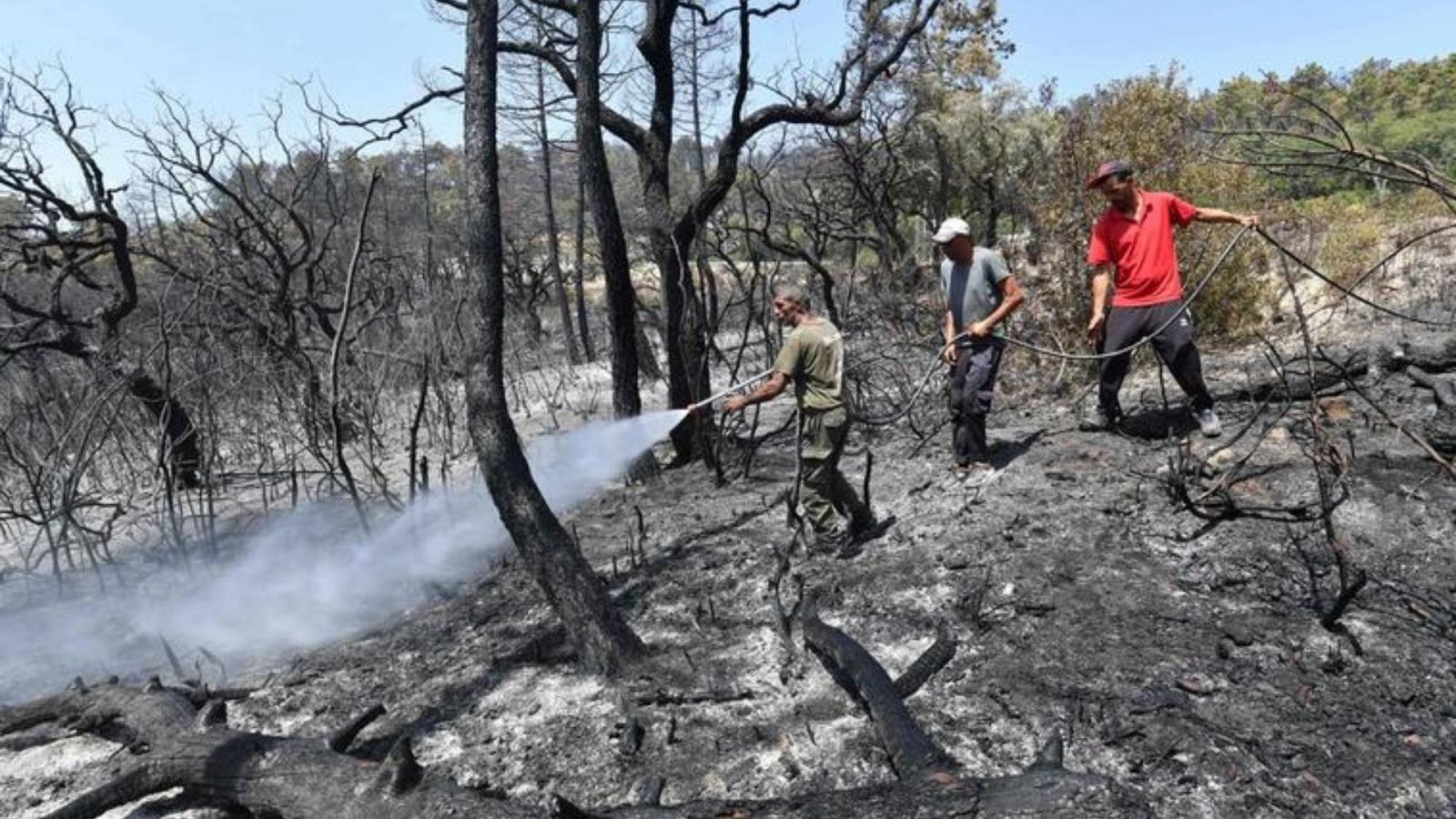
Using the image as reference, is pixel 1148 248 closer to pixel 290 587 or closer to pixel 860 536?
pixel 860 536

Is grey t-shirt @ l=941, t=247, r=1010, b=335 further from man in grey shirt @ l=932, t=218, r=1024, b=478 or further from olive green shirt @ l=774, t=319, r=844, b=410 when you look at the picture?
olive green shirt @ l=774, t=319, r=844, b=410

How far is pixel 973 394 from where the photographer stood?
213 inches

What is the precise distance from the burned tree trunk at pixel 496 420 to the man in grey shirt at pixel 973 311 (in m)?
2.54

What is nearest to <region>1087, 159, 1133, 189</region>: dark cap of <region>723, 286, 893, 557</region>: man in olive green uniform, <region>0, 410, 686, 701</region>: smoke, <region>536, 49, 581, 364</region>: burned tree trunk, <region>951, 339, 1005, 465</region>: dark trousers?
<region>951, 339, 1005, 465</region>: dark trousers

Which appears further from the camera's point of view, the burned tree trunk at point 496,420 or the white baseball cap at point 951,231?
the white baseball cap at point 951,231

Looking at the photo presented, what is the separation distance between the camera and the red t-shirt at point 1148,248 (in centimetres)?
516

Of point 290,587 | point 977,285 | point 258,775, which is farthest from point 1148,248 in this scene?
point 290,587

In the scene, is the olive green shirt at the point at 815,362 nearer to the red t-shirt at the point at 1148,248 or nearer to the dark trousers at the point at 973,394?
the dark trousers at the point at 973,394

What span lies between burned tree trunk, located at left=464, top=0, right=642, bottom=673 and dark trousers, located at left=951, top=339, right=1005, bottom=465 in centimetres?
261

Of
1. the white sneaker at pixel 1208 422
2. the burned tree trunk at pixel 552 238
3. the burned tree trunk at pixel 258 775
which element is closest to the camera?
the burned tree trunk at pixel 258 775

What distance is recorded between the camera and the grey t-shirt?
5.29 metres

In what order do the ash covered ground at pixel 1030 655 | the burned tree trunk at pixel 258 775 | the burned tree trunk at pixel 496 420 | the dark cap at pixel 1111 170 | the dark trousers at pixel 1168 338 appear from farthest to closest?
the dark trousers at pixel 1168 338, the dark cap at pixel 1111 170, the burned tree trunk at pixel 496 420, the ash covered ground at pixel 1030 655, the burned tree trunk at pixel 258 775

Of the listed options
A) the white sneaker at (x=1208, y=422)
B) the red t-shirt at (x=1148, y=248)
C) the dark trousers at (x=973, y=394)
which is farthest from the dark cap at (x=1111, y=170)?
the white sneaker at (x=1208, y=422)

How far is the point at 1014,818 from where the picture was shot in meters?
2.17
